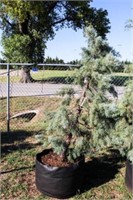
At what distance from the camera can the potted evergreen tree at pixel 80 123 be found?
4.20 meters

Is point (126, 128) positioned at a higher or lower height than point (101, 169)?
higher

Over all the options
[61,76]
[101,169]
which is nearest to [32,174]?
[101,169]

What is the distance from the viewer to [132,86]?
178 inches

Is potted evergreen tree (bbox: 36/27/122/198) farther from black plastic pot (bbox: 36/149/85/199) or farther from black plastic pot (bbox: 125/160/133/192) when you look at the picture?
black plastic pot (bbox: 125/160/133/192)

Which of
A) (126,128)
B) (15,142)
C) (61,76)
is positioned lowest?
(15,142)

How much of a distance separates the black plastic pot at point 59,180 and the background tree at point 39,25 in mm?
13856

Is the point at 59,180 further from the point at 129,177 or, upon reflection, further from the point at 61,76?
the point at 61,76

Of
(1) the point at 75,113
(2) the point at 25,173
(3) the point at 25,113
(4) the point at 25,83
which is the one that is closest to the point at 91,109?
(1) the point at 75,113

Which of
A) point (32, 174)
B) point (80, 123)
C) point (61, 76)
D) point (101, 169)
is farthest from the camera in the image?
point (61, 76)

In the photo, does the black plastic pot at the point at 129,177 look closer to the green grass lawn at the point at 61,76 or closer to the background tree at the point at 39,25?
the green grass lawn at the point at 61,76

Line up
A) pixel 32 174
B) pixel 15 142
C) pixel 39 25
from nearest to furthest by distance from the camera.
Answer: pixel 32 174 → pixel 15 142 → pixel 39 25

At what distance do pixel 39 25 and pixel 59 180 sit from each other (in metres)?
15.5

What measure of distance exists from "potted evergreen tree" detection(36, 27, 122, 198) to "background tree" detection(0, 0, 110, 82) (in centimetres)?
1321

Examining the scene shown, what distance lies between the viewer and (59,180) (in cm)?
415
